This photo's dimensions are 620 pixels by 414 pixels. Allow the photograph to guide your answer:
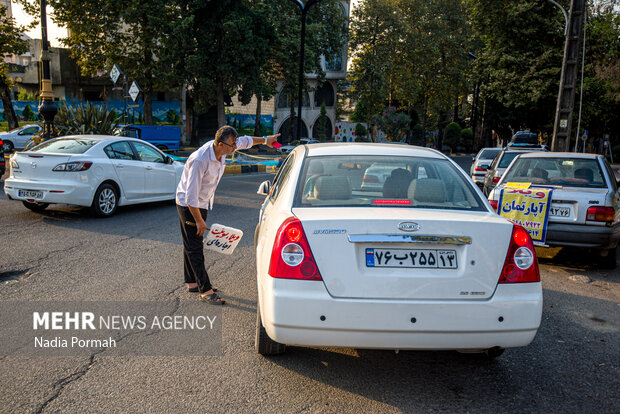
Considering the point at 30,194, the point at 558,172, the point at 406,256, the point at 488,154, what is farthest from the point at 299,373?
the point at 488,154

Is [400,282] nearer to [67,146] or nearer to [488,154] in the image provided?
[67,146]

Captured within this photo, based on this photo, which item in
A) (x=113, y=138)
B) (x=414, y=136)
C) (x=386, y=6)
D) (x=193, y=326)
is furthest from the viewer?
(x=414, y=136)

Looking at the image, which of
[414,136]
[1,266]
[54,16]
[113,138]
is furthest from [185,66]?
[414,136]

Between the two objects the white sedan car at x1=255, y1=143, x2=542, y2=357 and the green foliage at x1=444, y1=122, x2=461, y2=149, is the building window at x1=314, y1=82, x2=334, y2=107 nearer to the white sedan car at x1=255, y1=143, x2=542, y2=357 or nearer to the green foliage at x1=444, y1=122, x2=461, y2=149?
the green foliage at x1=444, y1=122, x2=461, y2=149

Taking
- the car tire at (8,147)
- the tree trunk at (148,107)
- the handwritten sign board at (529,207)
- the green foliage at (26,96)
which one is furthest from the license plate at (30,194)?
the green foliage at (26,96)

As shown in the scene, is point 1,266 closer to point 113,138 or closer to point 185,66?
point 113,138

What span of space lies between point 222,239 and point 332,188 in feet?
5.58

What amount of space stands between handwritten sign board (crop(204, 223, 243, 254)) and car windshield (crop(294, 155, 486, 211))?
1.34m

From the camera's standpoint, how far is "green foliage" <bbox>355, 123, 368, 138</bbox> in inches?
2240

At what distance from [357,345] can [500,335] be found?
858 millimetres

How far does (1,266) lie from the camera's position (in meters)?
6.01

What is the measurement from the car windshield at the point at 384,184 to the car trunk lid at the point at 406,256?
1.32 ft

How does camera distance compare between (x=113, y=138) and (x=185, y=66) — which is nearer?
(x=113, y=138)

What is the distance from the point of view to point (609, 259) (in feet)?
23.2
